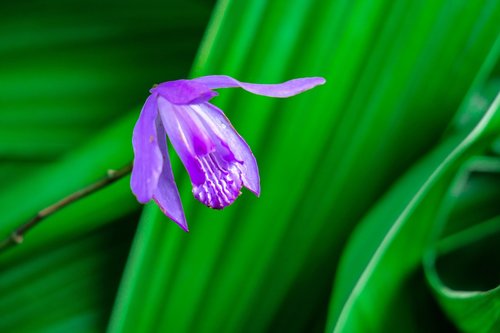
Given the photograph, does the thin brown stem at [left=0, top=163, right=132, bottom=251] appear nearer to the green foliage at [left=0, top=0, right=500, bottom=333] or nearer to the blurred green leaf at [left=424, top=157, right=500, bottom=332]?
the green foliage at [left=0, top=0, right=500, bottom=333]

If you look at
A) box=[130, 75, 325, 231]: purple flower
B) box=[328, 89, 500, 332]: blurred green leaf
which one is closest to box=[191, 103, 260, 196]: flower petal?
box=[130, 75, 325, 231]: purple flower

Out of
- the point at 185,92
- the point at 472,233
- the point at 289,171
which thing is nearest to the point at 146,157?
the point at 185,92

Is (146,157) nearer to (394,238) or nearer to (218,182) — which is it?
(218,182)

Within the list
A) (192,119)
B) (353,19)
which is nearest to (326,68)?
(353,19)

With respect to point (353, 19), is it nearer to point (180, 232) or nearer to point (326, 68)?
point (326, 68)

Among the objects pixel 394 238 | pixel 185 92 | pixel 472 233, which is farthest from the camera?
pixel 472 233

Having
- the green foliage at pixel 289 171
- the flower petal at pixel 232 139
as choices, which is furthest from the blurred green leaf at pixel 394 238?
the flower petal at pixel 232 139
